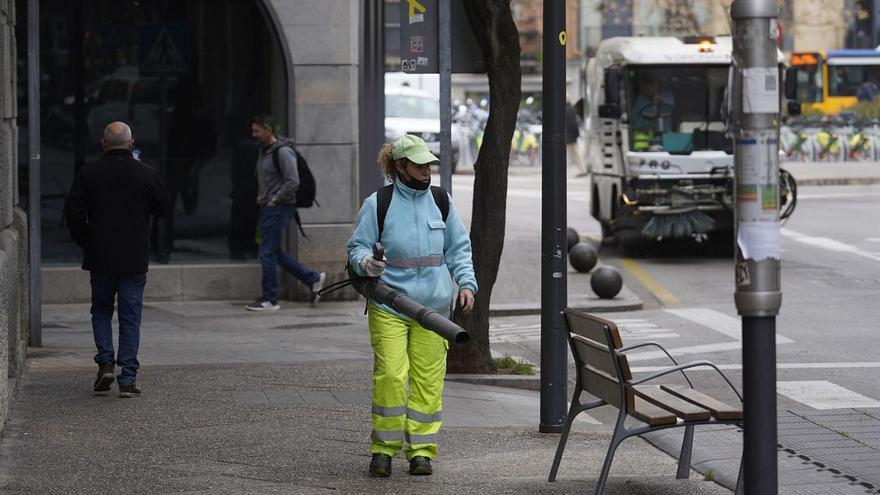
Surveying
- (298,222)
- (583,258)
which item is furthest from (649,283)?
(298,222)

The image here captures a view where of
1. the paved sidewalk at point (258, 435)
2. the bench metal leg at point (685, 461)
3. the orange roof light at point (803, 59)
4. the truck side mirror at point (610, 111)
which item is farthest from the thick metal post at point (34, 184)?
the orange roof light at point (803, 59)

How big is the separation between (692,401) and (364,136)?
1002cm

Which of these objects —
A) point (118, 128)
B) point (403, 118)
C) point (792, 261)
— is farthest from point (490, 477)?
point (403, 118)

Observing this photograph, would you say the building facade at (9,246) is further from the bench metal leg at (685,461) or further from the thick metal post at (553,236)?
the bench metal leg at (685,461)

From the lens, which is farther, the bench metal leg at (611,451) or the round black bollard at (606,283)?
the round black bollard at (606,283)

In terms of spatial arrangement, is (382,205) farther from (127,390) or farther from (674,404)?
(127,390)

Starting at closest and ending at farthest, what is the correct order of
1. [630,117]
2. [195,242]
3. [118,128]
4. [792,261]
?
[118,128], [195,242], [792,261], [630,117]

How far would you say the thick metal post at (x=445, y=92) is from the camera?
34.0ft

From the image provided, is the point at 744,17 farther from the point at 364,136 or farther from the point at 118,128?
the point at 364,136

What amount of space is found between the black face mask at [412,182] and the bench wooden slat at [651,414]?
1.48 m

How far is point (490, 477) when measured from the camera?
25.3 feet

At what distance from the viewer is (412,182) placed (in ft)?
25.6

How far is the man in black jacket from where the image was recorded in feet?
32.2

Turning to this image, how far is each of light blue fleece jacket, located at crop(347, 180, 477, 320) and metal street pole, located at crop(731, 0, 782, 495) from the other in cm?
241
